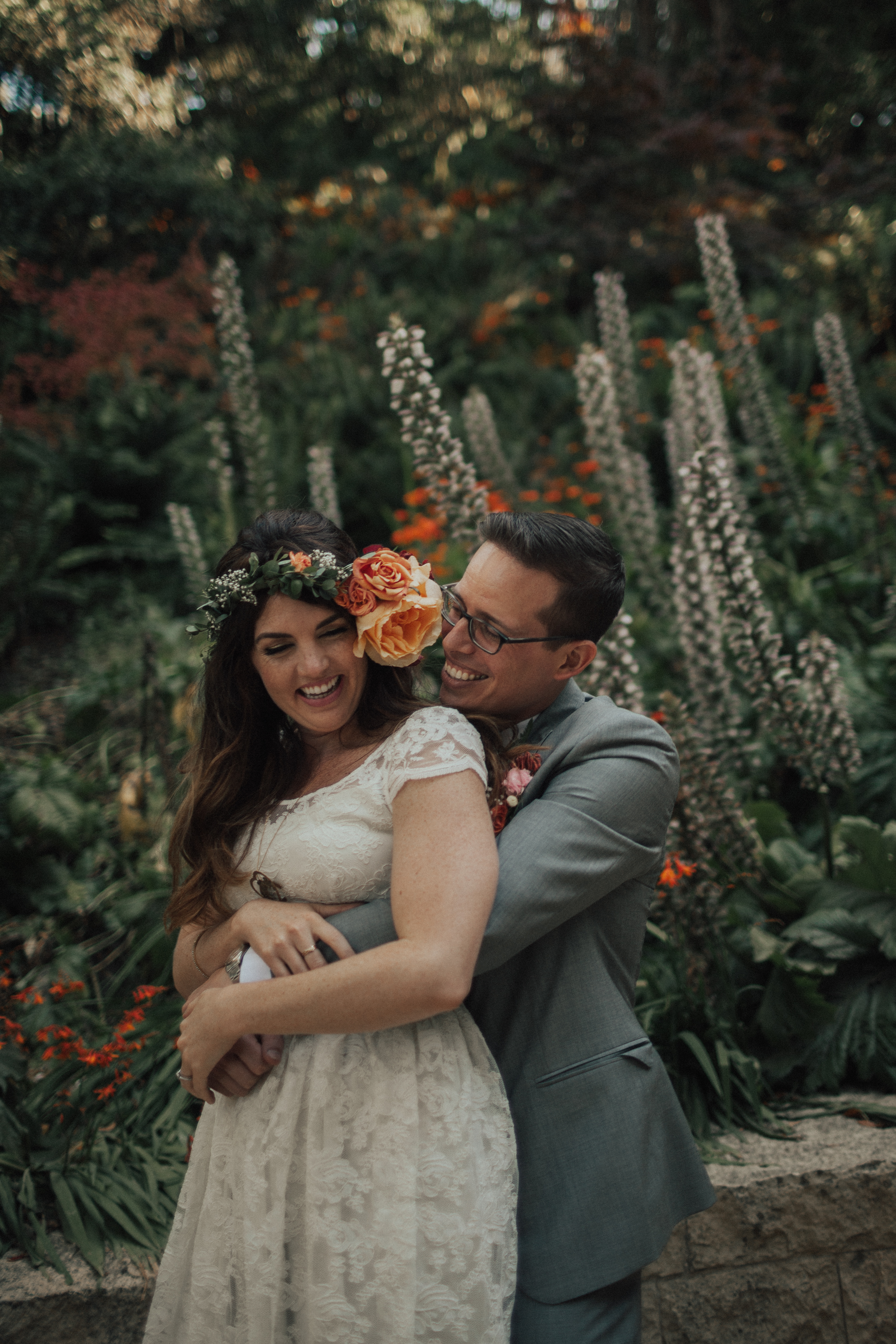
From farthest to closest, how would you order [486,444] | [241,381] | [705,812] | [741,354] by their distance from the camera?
[486,444], [741,354], [241,381], [705,812]

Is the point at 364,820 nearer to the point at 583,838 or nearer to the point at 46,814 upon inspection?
the point at 583,838

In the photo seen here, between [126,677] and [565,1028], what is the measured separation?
14.0ft

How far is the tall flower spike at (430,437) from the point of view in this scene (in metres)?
3.40

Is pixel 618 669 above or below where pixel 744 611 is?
below

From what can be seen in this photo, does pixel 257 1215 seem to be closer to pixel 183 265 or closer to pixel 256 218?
pixel 183 265

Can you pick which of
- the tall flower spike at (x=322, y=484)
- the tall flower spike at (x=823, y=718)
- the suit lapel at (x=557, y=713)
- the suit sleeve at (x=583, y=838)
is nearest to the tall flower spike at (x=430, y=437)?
the tall flower spike at (x=322, y=484)

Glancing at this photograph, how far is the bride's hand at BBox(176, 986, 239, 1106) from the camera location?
1.59 meters

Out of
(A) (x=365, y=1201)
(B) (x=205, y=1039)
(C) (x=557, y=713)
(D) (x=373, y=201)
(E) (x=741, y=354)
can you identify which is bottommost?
(A) (x=365, y=1201)

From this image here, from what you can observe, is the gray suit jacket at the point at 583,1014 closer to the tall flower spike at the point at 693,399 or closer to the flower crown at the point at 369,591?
the flower crown at the point at 369,591

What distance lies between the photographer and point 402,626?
1.76 meters

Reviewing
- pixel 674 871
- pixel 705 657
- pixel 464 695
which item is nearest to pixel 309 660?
pixel 464 695

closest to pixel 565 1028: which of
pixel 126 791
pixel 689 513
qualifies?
pixel 689 513

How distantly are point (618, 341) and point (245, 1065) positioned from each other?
4543 millimetres

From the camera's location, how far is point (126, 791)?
168 inches
